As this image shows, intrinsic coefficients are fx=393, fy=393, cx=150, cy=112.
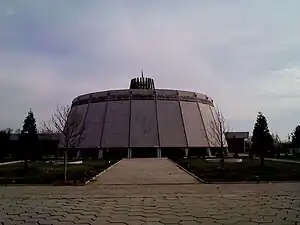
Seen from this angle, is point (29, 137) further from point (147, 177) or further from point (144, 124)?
point (144, 124)

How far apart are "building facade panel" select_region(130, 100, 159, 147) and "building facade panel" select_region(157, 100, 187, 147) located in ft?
3.11

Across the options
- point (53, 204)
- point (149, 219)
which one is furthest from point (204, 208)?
point (53, 204)

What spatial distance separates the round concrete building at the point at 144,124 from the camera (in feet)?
194

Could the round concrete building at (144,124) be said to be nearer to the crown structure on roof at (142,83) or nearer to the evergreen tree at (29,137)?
the crown structure on roof at (142,83)

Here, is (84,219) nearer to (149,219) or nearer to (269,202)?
(149,219)

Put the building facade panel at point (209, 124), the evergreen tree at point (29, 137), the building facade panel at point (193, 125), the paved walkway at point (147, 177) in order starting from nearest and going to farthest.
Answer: the paved walkway at point (147, 177) < the evergreen tree at point (29, 137) < the building facade panel at point (193, 125) < the building facade panel at point (209, 124)

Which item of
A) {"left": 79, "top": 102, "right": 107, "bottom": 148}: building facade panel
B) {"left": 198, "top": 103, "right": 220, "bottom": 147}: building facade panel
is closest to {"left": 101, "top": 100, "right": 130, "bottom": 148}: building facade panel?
{"left": 79, "top": 102, "right": 107, "bottom": 148}: building facade panel

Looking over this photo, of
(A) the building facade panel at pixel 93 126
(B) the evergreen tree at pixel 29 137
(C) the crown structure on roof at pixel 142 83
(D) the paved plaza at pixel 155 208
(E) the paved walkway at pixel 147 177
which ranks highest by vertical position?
(C) the crown structure on roof at pixel 142 83

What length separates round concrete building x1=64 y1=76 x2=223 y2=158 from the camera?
5919 centimetres

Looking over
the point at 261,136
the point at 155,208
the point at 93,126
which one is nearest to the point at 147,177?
the point at 261,136

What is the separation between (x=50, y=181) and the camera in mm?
18547

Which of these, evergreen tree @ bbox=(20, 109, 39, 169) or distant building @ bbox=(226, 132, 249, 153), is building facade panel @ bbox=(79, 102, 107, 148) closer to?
distant building @ bbox=(226, 132, 249, 153)

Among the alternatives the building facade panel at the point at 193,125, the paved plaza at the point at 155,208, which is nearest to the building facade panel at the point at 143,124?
the building facade panel at the point at 193,125

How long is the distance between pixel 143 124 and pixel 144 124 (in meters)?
0.16
